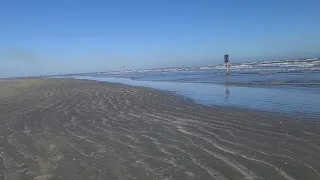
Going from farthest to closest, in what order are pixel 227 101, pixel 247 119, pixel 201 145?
pixel 227 101, pixel 247 119, pixel 201 145

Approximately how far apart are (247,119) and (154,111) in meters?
3.68

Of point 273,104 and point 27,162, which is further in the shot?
point 273,104

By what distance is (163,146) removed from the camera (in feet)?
22.4

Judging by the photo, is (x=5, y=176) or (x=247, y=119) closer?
(x=5, y=176)

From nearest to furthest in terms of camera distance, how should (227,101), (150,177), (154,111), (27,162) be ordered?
(150,177) < (27,162) < (154,111) < (227,101)

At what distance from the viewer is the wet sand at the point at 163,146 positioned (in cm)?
521

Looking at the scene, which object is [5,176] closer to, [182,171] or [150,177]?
[150,177]

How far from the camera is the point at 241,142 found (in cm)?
684

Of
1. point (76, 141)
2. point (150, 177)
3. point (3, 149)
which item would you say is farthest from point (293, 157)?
point (3, 149)

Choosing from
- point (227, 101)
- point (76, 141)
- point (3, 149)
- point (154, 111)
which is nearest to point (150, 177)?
point (76, 141)

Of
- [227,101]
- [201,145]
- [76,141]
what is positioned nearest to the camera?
[201,145]

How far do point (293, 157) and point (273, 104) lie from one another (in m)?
6.53

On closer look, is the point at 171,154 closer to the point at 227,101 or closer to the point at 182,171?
the point at 182,171

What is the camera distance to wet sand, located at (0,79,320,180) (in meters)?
5.21
